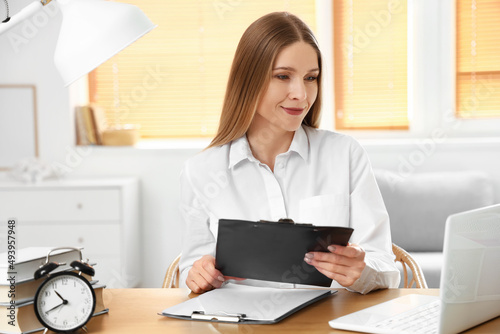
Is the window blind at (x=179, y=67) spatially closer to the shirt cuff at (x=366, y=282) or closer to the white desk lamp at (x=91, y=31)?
the shirt cuff at (x=366, y=282)

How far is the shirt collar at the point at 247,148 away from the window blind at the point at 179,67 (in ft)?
7.08

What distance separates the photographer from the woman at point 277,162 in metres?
1.89

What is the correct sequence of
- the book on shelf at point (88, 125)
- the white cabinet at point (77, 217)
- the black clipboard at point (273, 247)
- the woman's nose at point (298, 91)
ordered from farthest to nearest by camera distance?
the book on shelf at point (88, 125), the white cabinet at point (77, 217), the woman's nose at point (298, 91), the black clipboard at point (273, 247)

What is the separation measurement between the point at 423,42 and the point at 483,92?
0.50 meters

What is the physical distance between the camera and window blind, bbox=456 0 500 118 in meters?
3.95

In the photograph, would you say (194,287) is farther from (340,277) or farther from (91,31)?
(91,31)

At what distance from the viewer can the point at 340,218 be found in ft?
6.28

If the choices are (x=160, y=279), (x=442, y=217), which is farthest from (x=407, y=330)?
(x=160, y=279)

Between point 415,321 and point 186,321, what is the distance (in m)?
0.48

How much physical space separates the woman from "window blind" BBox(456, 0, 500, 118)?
2.24 metres

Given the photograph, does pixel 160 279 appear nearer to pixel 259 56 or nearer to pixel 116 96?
pixel 116 96

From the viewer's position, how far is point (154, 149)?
396 centimetres

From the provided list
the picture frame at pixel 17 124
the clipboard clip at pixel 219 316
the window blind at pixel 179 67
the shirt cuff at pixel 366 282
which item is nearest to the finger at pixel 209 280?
the clipboard clip at pixel 219 316

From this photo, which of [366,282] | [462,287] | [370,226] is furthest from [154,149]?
[462,287]
